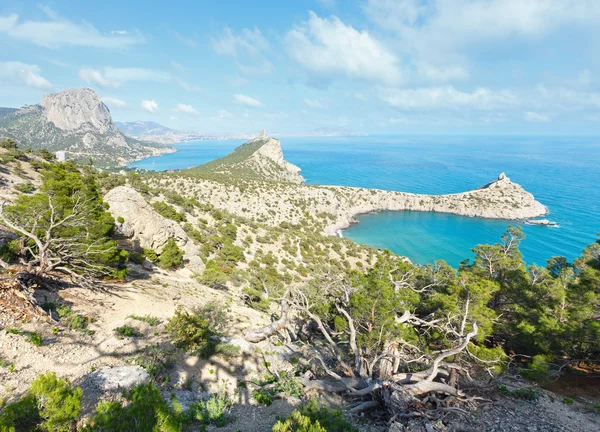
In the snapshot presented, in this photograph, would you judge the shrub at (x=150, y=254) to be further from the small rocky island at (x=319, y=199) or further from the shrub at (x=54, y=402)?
the small rocky island at (x=319, y=199)

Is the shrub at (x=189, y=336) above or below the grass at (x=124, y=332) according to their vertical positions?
below

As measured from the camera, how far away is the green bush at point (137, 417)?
Answer: 17.6 ft

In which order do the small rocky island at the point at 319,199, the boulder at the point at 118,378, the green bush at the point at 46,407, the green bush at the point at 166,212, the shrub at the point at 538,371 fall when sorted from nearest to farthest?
the green bush at the point at 46,407 < the boulder at the point at 118,378 < the shrub at the point at 538,371 < the green bush at the point at 166,212 < the small rocky island at the point at 319,199

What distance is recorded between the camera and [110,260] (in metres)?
16.0

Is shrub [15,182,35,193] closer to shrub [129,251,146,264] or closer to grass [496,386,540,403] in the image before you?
shrub [129,251,146,264]

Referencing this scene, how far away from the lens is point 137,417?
5605 millimetres

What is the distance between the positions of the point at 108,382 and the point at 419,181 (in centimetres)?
18444

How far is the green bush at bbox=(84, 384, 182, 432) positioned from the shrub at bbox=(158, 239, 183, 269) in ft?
65.3

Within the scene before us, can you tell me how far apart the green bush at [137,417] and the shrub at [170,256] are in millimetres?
19893

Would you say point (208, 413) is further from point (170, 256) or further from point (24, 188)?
point (24, 188)

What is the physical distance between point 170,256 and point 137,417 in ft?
68.0

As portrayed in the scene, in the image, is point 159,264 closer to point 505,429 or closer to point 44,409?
point 44,409

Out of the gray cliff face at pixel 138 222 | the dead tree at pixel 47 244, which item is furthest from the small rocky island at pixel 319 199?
the dead tree at pixel 47 244

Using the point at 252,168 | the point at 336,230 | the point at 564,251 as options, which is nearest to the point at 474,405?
the point at 336,230
